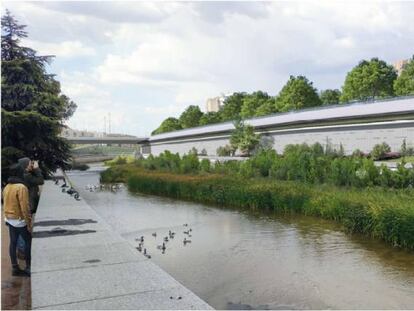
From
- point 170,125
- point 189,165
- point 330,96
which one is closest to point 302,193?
point 189,165

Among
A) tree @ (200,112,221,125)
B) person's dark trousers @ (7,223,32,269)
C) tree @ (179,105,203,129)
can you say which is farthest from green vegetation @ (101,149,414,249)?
tree @ (179,105,203,129)

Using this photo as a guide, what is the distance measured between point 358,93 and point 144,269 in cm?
4523

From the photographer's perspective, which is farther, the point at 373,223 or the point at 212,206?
the point at 212,206

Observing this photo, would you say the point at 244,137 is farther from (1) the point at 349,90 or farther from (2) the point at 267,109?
(2) the point at 267,109

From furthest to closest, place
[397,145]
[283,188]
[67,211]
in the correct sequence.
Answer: [397,145]
[283,188]
[67,211]

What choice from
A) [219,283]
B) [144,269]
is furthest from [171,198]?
[144,269]

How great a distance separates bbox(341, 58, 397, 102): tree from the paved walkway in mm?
42242

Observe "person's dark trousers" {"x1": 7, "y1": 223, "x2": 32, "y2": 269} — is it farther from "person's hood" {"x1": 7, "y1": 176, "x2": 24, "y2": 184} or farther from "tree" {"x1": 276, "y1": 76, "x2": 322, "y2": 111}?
"tree" {"x1": 276, "y1": 76, "x2": 322, "y2": 111}

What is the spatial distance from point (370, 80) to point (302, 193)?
107ft

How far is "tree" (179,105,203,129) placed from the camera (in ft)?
279

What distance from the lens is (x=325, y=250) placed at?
1152cm

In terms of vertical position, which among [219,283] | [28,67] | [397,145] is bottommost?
[219,283]

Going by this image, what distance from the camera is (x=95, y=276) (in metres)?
5.74

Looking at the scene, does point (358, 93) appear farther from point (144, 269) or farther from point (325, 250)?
point (144, 269)
